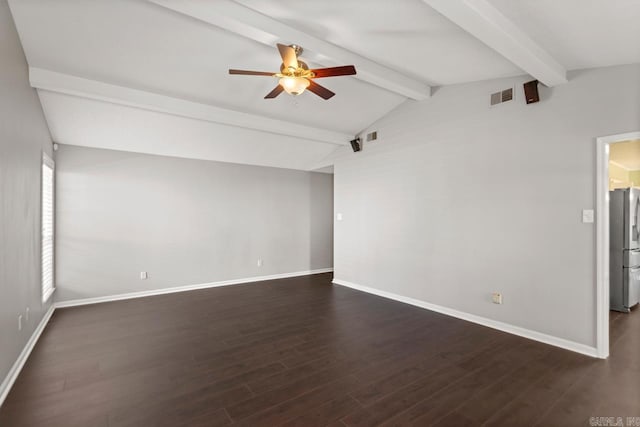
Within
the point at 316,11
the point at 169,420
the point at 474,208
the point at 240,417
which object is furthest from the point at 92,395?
the point at 474,208

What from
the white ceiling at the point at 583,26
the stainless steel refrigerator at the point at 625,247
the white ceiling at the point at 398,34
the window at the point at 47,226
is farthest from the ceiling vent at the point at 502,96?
the window at the point at 47,226

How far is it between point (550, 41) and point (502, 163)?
1409 millimetres

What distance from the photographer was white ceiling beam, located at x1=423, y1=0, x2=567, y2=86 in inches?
86.0

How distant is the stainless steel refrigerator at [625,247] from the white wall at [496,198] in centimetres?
201

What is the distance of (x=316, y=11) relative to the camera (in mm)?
2648

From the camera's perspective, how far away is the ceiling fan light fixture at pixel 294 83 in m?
2.87

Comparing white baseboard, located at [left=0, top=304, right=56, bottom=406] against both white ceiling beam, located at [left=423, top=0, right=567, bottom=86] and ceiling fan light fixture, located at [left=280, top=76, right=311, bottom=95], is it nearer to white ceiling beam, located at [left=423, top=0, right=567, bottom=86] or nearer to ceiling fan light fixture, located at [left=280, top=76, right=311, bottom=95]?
ceiling fan light fixture, located at [left=280, top=76, right=311, bottom=95]

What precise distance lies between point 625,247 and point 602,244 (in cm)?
207

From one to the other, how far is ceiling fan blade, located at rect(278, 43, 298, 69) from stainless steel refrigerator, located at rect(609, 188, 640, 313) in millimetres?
4913

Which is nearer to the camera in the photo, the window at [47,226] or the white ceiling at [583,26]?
the white ceiling at [583,26]

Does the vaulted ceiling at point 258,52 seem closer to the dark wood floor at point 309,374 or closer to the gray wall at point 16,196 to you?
the gray wall at point 16,196

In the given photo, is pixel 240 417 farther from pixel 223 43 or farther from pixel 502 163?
pixel 502 163

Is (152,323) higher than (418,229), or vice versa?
(418,229)

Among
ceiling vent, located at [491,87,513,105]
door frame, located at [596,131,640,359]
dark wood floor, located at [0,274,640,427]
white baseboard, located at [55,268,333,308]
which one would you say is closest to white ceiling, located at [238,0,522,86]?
ceiling vent, located at [491,87,513,105]
